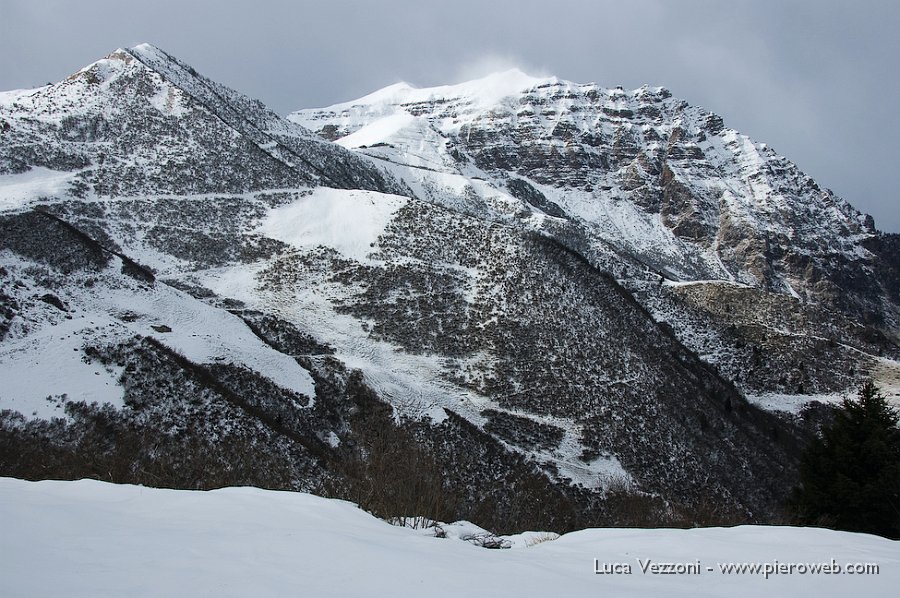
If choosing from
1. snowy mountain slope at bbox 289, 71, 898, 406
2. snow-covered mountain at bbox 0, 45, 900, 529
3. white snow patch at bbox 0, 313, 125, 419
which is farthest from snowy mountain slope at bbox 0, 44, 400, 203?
snowy mountain slope at bbox 289, 71, 898, 406

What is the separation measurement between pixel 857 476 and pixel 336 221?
46372 mm

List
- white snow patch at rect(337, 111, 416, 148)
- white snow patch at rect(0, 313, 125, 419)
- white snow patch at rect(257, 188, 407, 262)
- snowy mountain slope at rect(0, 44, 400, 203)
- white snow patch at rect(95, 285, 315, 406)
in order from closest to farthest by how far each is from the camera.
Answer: white snow patch at rect(0, 313, 125, 419) < white snow patch at rect(95, 285, 315, 406) < white snow patch at rect(257, 188, 407, 262) < snowy mountain slope at rect(0, 44, 400, 203) < white snow patch at rect(337, 111, 416, 148)

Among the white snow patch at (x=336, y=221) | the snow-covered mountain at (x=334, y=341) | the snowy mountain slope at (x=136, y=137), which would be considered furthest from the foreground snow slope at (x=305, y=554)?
the snowy mountain slope at (x=136, y=137)

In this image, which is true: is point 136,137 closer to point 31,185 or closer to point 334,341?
point 31,185

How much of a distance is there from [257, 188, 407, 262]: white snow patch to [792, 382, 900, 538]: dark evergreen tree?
36992mm

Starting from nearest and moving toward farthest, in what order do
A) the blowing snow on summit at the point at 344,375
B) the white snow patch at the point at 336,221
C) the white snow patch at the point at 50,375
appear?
the blowing snow on summit at the point at 344,375 → the white snow patch at the point at 50,375 → the white snow patch at the point at 336,221

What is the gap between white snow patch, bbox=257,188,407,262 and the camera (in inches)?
1982

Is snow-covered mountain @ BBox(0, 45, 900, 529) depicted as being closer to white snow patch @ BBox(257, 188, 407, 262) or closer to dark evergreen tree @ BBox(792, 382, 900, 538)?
white snow patch @ BBox(257, 188, 407, 262)

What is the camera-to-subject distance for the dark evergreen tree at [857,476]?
645 inches

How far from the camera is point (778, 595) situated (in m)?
6.13

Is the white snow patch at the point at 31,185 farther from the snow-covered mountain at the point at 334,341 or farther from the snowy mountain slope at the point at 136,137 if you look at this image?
the snowy mountain slope at the point at 136,137

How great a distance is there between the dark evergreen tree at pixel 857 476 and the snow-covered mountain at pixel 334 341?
7.07 m

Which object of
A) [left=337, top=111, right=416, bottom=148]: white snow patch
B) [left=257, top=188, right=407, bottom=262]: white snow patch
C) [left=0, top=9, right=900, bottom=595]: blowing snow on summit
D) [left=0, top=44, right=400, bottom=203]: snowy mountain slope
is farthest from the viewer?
[left=337, top=111, right=416, bottom=148]: white snow patch

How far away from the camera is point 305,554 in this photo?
6.20 m
